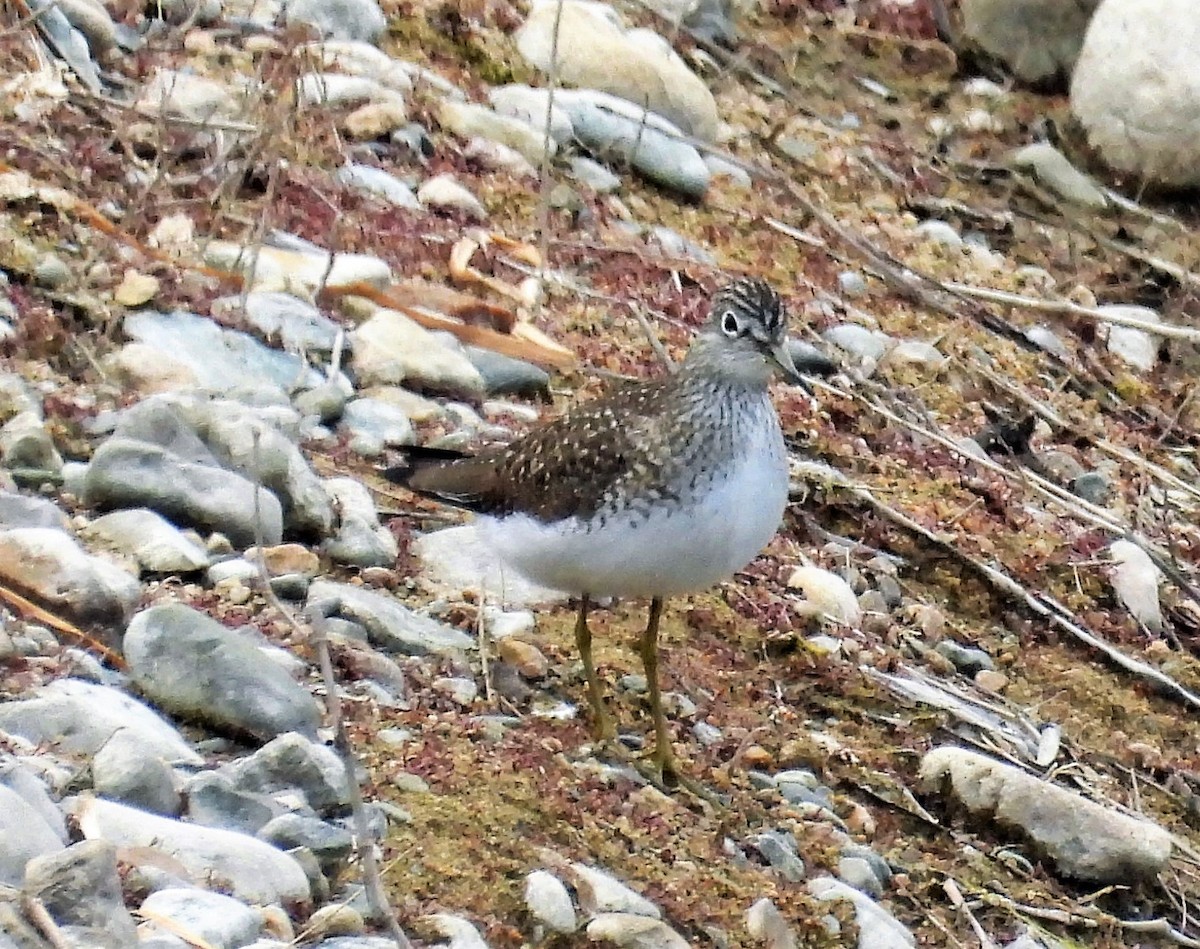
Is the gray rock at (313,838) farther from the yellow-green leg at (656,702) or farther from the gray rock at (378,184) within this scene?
the gray rock at (378,184)

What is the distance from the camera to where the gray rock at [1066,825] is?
218 inches

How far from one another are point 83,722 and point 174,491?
4.49 feet

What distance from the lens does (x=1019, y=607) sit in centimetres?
714

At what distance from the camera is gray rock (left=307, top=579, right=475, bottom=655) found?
5234 millimetres

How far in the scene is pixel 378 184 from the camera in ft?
27.4

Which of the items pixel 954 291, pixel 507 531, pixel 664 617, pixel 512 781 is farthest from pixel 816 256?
pixel 512 781

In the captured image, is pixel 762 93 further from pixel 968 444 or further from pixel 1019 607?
pixel 1019 607

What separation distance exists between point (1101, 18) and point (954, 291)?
329cm

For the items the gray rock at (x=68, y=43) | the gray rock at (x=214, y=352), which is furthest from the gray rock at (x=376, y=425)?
the gray rock at (x=68, y=43)

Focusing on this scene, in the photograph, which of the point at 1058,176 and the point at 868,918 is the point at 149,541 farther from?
the point at 1058,176

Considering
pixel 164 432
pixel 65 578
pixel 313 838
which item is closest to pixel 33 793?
pixel 313 838

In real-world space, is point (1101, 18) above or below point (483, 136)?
above

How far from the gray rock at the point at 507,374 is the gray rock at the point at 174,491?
1844 mm

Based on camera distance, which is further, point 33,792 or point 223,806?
point 223,806
